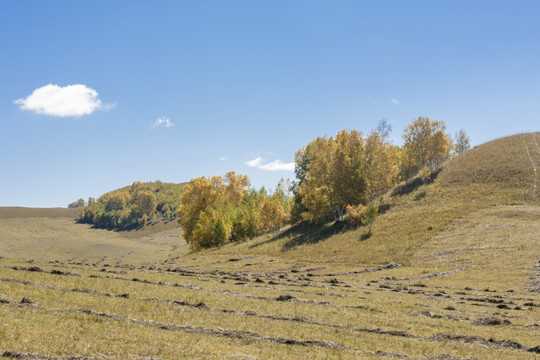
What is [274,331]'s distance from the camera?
794 inches

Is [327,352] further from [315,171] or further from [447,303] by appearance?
[315,171]

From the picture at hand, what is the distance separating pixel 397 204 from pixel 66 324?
330 ft

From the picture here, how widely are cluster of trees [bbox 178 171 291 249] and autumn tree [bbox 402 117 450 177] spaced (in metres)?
51.0

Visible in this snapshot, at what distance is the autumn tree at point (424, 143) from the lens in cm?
12975

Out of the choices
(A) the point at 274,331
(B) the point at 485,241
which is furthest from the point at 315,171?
(A) the point at 274,331

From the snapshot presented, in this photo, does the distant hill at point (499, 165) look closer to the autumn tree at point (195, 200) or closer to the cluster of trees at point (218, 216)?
the cluster of trees at point (218, 216)

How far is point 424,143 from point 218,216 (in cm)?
8092

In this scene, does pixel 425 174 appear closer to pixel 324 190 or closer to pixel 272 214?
pixel 324 190

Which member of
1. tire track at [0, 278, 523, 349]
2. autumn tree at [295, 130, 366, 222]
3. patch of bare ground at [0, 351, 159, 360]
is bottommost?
tire track at [0, 278, 523, 349]

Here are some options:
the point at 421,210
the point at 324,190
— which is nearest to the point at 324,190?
the point at 324,190

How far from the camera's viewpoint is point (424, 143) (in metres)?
138

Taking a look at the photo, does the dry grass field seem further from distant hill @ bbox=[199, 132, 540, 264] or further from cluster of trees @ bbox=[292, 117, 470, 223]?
cluster of trees @ bbox=[292, 117, 470, 223]

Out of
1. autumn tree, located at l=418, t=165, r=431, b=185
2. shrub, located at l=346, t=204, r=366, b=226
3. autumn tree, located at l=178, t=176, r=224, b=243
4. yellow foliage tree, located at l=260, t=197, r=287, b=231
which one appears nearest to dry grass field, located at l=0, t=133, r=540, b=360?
shrub, located at l=346, t=204, r=366, b=226

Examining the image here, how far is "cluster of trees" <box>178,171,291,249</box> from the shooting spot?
110875 mm
